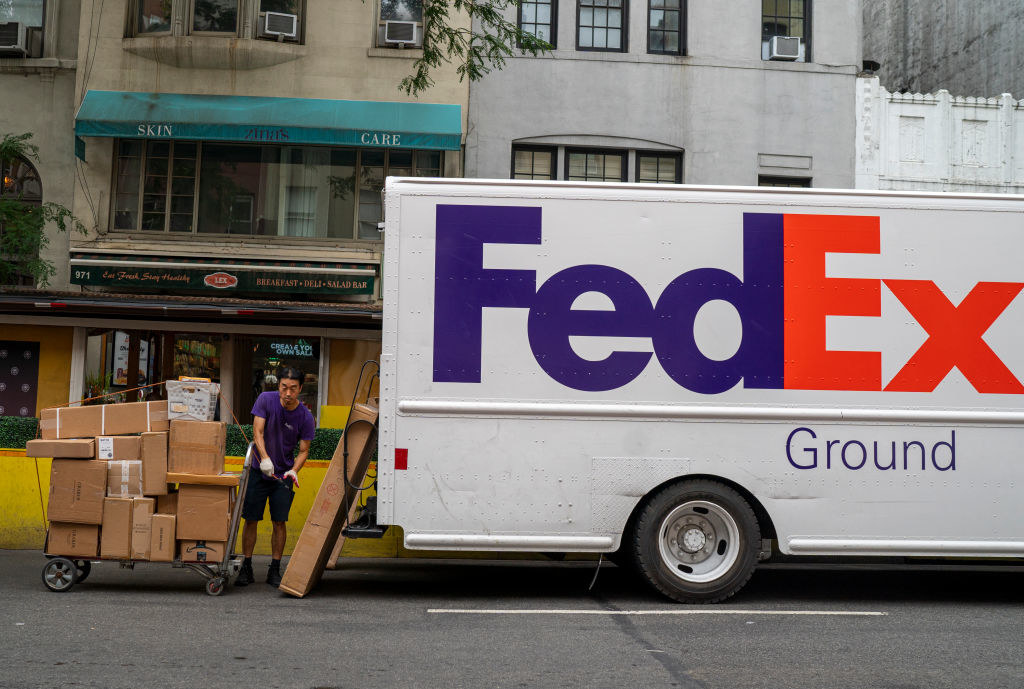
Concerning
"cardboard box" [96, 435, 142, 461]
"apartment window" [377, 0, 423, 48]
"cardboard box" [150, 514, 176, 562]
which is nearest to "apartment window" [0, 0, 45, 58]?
"apartment window" [377, 0, 423, 48]

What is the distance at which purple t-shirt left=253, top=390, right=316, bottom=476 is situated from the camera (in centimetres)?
860

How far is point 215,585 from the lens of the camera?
314 inches

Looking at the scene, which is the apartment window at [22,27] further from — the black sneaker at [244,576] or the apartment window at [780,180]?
the apartment window at [780,180]

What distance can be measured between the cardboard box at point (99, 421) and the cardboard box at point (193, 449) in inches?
9.5

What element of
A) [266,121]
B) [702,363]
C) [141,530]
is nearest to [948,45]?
[266,121]

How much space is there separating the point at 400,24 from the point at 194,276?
5.47 metres

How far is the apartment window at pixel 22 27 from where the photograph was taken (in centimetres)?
1722

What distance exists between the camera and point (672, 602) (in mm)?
7957

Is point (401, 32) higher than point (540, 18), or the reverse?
point (540, 18)

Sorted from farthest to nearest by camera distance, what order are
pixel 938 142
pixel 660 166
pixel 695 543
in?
pixel 938 142 < pixel 660 166 < pixel 695 543

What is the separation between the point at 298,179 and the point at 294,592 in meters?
10.8

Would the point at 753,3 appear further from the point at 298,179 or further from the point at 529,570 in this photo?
the point at 529,570

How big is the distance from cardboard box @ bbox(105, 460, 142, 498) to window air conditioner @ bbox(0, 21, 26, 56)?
1206 cm

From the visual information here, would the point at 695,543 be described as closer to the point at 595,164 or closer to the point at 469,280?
the point at 469,280
